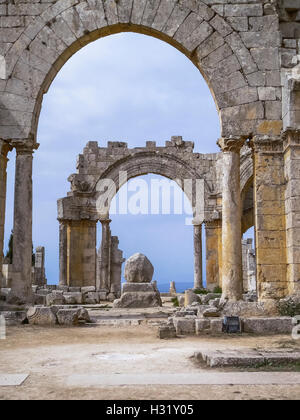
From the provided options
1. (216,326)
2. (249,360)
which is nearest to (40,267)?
(216,326)

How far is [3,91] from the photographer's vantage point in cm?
1031

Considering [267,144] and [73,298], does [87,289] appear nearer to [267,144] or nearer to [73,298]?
[73,298]

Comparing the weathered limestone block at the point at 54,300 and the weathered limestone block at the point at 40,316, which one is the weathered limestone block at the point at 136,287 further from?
the weathered limestone block at the point at 40,316

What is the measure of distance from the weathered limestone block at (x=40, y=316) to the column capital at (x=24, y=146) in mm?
3153

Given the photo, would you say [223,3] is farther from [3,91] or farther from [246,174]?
[246,174]

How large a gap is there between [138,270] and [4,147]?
7.25m

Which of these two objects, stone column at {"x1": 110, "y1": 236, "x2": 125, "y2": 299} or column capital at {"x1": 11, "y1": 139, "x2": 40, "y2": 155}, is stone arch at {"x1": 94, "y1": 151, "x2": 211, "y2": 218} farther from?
column capital at {"x1": 11, "y1": 139, "x2": 40, "y2": 155}

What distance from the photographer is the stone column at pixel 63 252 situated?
70.5 ft

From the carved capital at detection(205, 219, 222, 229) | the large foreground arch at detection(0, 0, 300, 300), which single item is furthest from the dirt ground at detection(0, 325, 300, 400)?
the carved capital at detection(205, 219, 222, 229)

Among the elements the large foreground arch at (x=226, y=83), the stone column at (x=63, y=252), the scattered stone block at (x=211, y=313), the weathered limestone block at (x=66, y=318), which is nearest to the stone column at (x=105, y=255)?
the stone column at (x=63, y=252)

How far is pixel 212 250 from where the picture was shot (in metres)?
21.5
